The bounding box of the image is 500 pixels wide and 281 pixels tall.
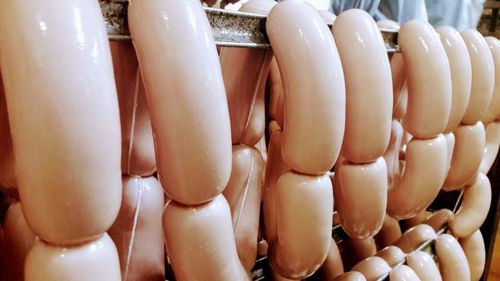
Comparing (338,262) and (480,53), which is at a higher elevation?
(480,53)

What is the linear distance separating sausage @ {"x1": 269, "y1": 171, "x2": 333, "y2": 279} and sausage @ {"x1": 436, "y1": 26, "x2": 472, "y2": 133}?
183mm

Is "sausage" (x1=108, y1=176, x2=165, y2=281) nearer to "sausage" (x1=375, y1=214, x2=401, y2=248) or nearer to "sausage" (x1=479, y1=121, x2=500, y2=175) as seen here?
"sausage" (x1=375, y1=214, x2=401, y2=248)

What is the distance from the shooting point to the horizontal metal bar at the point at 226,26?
0.90 ft

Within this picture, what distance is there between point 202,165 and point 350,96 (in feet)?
0.51

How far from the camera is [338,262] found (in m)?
0.57

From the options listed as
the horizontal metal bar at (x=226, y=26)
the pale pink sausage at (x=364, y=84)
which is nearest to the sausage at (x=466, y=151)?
the pale pink sausage at (x=364, y=84)

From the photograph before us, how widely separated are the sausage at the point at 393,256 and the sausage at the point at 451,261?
0.07m

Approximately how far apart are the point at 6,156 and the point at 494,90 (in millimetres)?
534

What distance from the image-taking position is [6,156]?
31 centimetres

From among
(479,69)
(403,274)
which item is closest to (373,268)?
(403,274)

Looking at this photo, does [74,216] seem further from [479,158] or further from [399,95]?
[479,158]

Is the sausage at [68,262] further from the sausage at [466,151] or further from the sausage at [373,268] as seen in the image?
the sausage at [466,151]

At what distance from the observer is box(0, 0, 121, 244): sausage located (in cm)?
22

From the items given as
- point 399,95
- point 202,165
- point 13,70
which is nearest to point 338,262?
point 399,95
